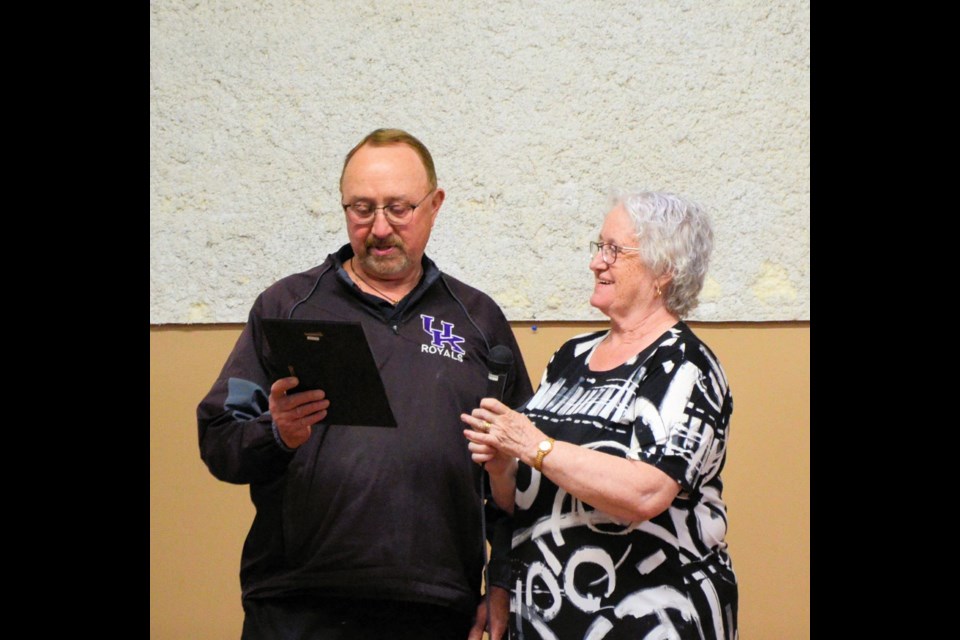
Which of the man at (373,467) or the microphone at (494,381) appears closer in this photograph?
the microphone at (494,381)

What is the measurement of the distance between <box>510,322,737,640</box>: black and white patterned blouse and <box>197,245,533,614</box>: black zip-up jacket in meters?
0.27

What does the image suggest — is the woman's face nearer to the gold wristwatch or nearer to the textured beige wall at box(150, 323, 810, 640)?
the gold wristwatch

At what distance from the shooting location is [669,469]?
2.33 m

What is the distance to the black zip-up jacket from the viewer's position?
8.71ft

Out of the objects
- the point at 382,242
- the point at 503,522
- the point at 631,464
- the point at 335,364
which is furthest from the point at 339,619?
the point at 382,242

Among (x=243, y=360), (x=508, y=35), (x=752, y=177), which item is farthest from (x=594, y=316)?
(x=243, y=360)

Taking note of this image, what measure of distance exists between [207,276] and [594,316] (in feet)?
5.81

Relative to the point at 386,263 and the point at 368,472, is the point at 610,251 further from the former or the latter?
the point at 368,472

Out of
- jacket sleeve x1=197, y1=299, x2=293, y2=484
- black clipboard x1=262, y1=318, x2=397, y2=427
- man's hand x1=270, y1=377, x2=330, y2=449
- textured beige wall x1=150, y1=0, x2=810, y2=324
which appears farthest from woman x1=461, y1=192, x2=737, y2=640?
textured beige wall x1=150, y1=0, x2=810, y2=324

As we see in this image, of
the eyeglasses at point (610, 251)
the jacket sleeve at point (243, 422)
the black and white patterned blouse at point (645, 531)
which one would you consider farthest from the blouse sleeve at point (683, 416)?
the jacket sleeve at point (243, 422)

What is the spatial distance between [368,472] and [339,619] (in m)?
0.41

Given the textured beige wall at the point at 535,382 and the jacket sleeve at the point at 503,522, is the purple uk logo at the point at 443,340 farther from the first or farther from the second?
the textured beige wall at the point at 535,382

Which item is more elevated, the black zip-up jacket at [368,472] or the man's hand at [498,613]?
the black zip-up jacket at [368,472]

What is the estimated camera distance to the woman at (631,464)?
2.37 metres
